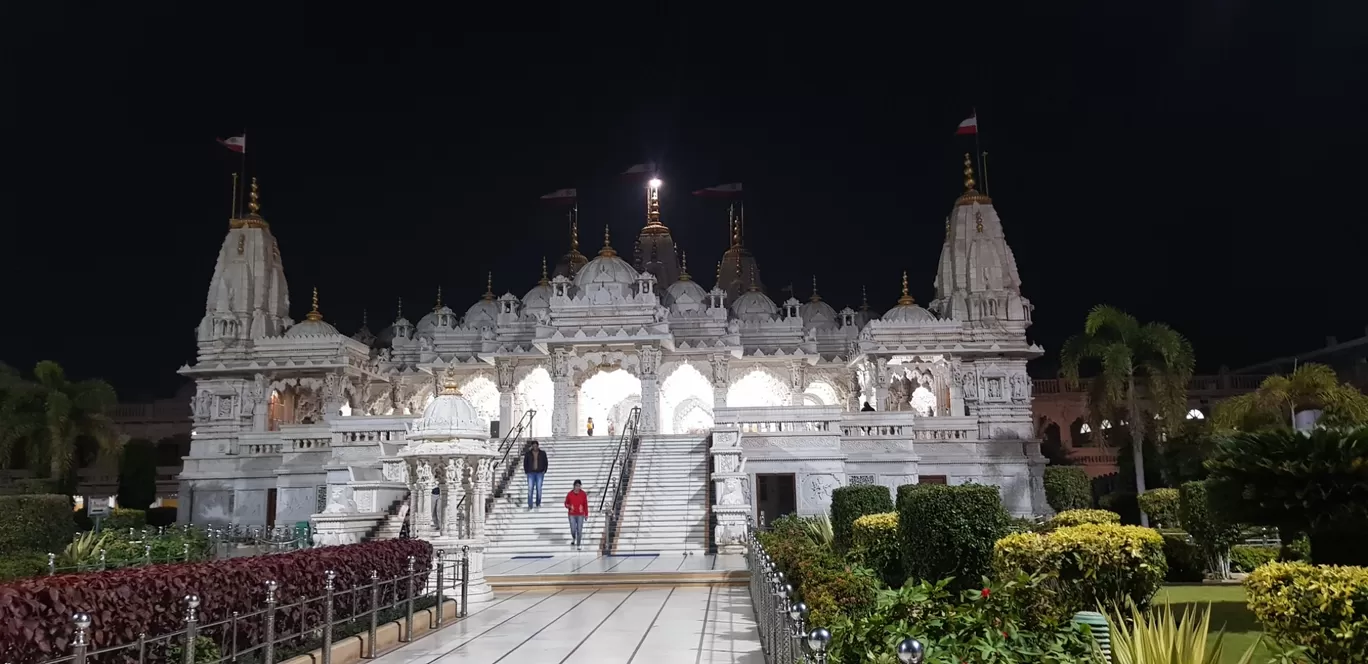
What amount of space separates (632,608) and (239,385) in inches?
1201

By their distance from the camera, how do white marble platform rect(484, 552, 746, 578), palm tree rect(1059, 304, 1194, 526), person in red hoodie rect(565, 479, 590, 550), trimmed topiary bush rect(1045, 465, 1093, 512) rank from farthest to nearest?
palm tree rect(1059, 304, 1194, 526), trimmed topiary bush rect(1045, 465, 1093, 512), person in red hoodie rect(565, 479, 590, 550), white marble platform rect(484, 552, 746, 578)

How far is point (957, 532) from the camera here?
11.9 meters

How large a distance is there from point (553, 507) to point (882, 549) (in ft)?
40.1

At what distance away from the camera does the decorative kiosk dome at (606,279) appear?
3803 centimetres

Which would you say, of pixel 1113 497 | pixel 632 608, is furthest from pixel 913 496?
pixel 1113 497

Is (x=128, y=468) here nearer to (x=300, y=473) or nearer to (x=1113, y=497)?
(x=300, y=473)

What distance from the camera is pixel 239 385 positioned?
39.1m

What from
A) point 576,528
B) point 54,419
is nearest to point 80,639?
point 576,528

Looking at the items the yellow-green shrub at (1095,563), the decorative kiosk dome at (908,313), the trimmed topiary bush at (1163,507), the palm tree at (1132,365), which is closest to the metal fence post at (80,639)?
the yellow-green shrub at (1095,563)

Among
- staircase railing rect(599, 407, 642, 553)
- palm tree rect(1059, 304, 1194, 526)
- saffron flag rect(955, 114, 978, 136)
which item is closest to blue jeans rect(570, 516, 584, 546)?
staircase railing rect(599, 407, 642, 553)

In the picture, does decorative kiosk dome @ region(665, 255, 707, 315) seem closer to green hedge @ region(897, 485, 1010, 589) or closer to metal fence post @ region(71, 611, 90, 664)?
green hedge @ region(897, 485, 1010, 589)

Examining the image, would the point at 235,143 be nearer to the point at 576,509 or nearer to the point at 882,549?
the point at 576,509

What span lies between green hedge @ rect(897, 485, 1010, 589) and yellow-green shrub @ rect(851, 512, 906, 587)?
1.38 metres

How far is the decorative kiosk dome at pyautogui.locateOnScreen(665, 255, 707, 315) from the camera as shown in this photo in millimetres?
41625
